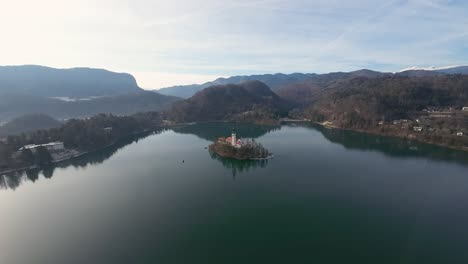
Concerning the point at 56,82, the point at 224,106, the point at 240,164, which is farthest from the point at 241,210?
the point at 56,82

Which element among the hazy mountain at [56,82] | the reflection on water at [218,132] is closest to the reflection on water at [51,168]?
the reflection on water at [218,132]

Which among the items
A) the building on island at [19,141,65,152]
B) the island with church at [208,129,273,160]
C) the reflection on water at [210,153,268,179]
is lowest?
the reflection on water at [210,153,268,179]

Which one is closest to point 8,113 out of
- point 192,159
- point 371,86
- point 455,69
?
point 192,159

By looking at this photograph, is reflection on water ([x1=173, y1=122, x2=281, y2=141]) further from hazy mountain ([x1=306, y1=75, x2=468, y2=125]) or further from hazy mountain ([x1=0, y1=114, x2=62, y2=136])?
hazy mountain ([x1=0, y1=114, x2=62, y2=136])

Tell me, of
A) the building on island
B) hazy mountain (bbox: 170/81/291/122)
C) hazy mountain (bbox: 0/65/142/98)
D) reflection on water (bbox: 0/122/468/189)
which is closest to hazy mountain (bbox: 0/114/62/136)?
the building on island

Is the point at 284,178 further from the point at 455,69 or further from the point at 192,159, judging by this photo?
the point at 455,69

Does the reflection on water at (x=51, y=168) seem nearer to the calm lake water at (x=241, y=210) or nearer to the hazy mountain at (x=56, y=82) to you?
the calm lake water at (x=241, y=210)
